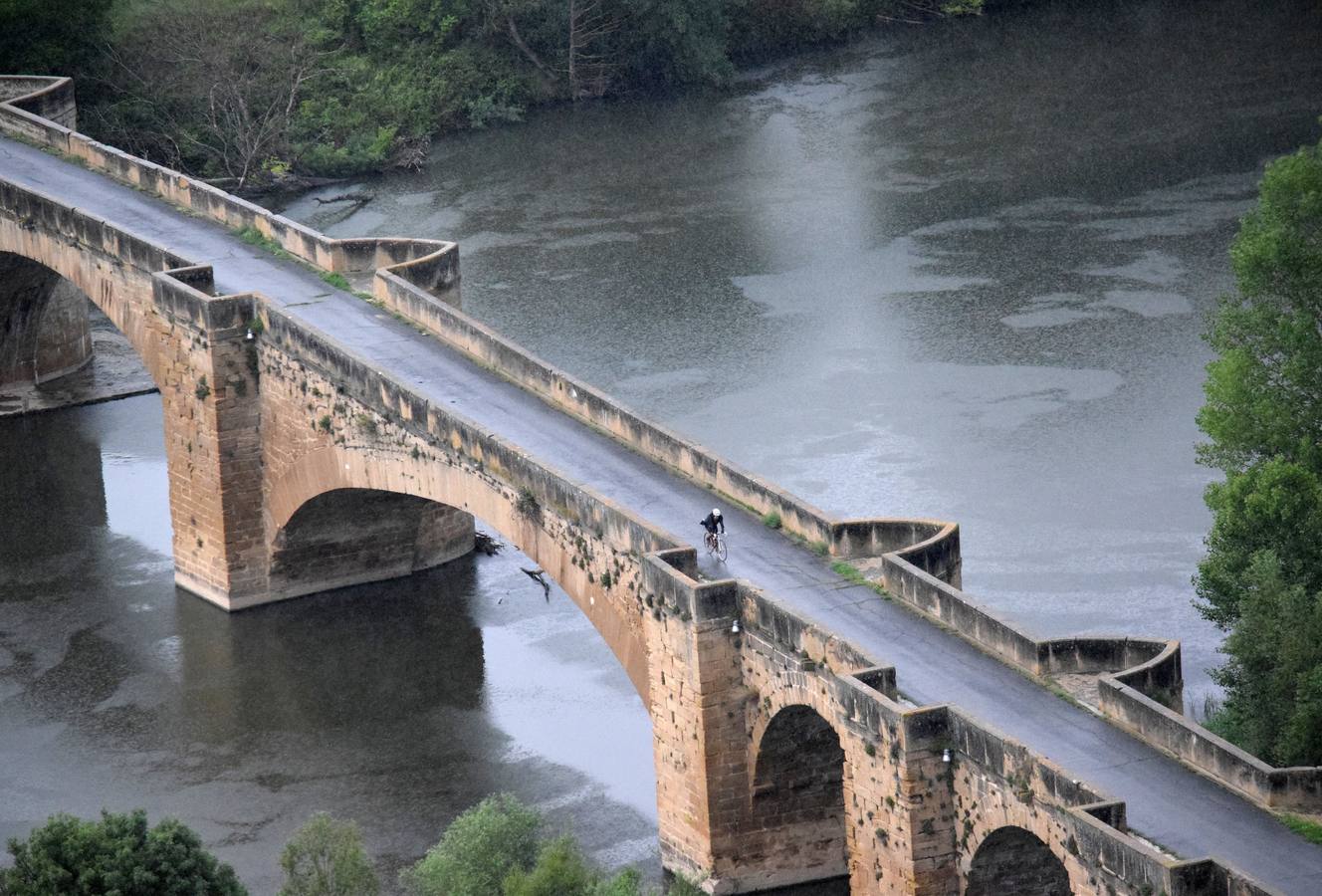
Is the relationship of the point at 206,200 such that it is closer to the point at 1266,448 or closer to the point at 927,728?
the point at 1266,448

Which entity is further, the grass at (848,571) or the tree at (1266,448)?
the tree at (1266,448)

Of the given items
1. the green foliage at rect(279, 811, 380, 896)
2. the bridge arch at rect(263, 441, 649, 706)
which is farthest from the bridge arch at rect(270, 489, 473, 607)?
the green foliage at rect(279, 811, 380, 896)

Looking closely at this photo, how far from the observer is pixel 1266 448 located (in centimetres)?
3588

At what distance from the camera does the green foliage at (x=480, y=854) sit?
30.4 metres

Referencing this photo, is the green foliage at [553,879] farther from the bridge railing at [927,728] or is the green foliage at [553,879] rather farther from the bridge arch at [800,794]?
the bridge railing at [927,728]

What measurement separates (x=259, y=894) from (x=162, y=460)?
18.0 meters

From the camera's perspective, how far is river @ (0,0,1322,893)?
1439 inches

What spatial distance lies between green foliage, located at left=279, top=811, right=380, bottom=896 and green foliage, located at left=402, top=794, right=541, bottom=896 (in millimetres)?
843

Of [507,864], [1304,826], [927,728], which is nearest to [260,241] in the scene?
[507,864]

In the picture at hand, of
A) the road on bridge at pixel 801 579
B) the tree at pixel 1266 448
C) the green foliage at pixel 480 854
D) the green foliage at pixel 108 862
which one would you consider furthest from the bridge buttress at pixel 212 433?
the tree at pixel 1266 448

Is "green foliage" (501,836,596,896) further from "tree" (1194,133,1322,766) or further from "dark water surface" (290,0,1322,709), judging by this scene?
"tree" (1194,133,1322,766)

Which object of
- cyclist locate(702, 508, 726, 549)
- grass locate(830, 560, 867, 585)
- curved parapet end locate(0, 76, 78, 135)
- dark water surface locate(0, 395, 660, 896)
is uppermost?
curved parapet end locate(0, 76, 78, 135)

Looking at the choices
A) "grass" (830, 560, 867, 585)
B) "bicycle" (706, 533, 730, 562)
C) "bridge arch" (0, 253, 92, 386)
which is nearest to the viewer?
"grass" (830, 560, 867, 585)

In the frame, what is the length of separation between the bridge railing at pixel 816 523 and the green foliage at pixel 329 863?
7.15 metres
